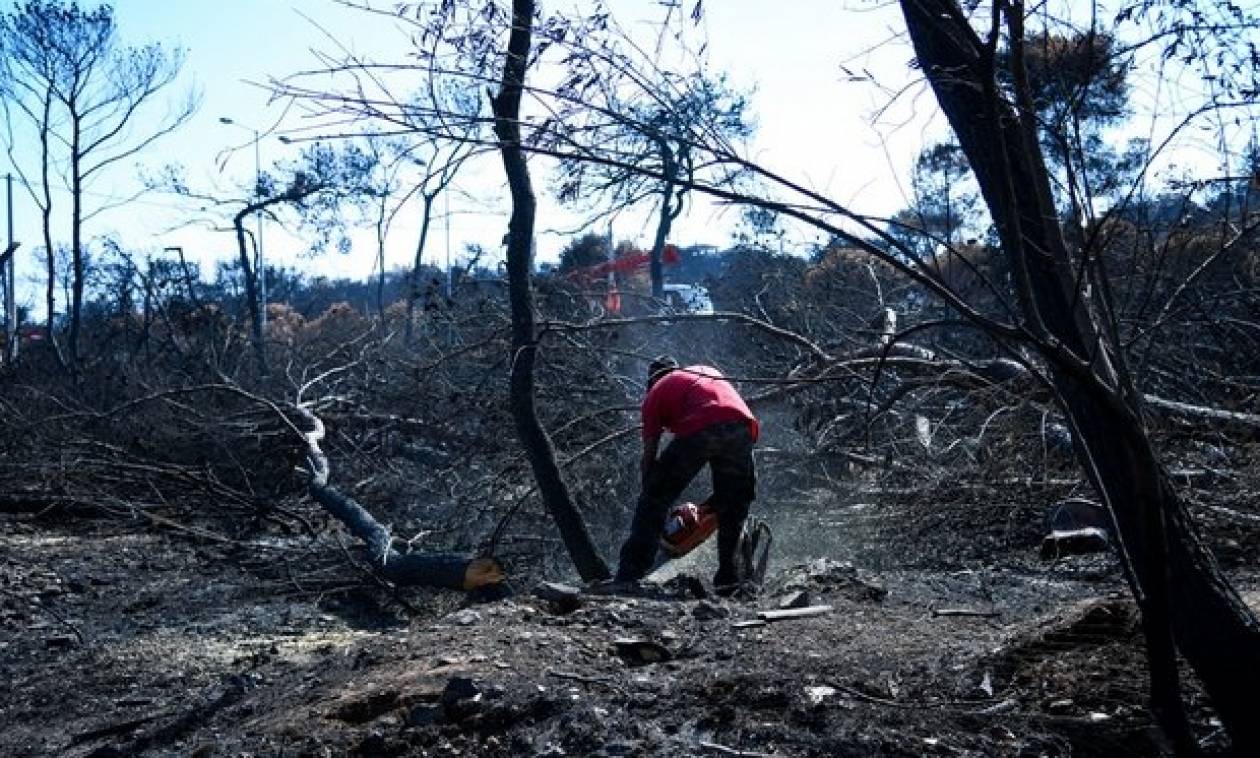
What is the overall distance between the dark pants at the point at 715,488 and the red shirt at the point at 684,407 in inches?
1.9

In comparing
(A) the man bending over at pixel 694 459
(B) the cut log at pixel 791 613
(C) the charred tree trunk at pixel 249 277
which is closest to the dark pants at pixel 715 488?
(A) the man bending over at pixel 694 459

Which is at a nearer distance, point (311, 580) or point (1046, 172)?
point (1046, 172)

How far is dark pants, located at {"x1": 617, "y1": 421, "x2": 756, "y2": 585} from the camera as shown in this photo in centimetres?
630

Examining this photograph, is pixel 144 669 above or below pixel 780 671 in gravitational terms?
below

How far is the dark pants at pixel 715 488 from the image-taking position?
630 cm

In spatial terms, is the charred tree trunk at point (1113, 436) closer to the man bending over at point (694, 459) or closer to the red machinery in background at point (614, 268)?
the man bending over at point (694, 459)

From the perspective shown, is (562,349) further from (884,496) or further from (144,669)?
(144,669)

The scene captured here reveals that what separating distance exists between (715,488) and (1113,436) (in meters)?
3.49

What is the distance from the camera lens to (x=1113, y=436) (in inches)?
124

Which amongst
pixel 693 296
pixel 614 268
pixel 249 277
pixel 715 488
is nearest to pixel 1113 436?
pixel 715 488

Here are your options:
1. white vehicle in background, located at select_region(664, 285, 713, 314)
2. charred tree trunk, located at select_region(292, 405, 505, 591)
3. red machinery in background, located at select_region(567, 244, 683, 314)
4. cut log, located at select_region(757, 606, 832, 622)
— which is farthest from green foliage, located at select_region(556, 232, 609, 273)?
cut log, located at select_region(757, 606, 832, 622)

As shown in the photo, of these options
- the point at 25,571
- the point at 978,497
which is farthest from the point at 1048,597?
the point at 25,571

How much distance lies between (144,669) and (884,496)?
449 centimetres

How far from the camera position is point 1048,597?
6383mm
